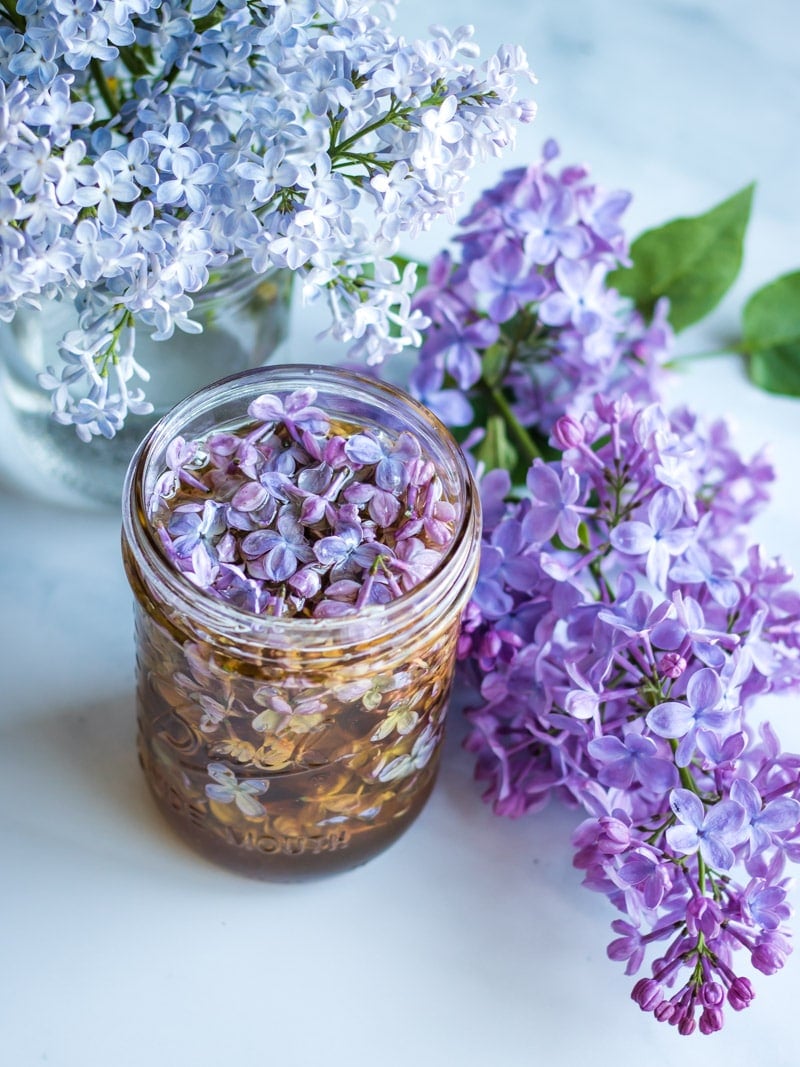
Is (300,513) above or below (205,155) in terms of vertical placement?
below

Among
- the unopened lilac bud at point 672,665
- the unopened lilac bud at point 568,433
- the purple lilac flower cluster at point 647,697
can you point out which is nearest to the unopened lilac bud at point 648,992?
the purple lilac flower cluster at point 647,697

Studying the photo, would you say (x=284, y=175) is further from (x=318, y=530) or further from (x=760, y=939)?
(x=760, y=939)

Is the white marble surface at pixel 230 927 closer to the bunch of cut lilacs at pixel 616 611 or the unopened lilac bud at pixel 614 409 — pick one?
the bunch of cut lilacs at pixel 616 611

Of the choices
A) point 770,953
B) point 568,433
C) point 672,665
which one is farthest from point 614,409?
point 770,953

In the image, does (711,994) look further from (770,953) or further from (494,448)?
(494,448)

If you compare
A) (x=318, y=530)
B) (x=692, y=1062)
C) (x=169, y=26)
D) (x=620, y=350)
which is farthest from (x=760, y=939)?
(x=169, y=26)
